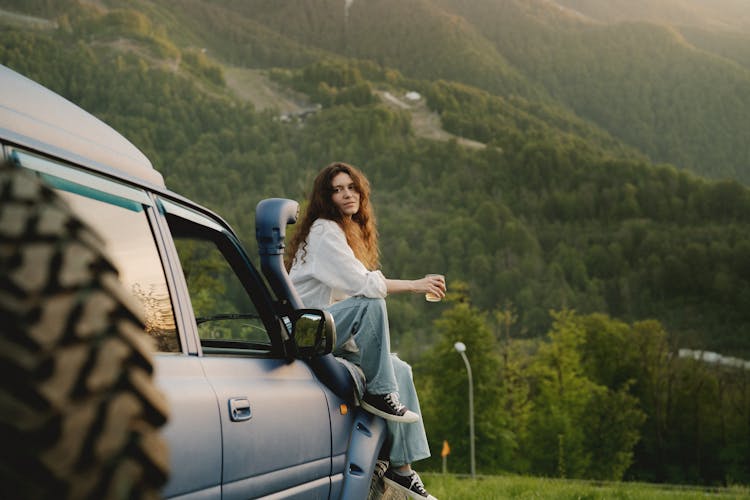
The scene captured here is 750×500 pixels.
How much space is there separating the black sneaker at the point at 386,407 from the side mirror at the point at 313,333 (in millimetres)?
596

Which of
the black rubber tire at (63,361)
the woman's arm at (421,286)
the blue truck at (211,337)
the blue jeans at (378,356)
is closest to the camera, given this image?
the black rubber tire at (63,361)

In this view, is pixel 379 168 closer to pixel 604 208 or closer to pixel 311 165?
pixel 311 165

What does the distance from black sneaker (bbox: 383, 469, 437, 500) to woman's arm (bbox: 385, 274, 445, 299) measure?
36.0 inches

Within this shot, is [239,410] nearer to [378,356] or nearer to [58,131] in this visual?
[58,131]

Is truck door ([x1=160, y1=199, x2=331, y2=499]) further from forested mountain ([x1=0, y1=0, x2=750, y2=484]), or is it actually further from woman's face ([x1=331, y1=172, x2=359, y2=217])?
forested mountain ([x1=0, y1=0, x2=750, y2=484])

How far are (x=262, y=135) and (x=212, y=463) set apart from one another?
18631 cm

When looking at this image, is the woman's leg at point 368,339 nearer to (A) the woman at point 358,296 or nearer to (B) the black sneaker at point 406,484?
(A) the woman at point 358,296

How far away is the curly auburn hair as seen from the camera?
481cm

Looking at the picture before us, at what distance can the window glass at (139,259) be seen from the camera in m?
2.13

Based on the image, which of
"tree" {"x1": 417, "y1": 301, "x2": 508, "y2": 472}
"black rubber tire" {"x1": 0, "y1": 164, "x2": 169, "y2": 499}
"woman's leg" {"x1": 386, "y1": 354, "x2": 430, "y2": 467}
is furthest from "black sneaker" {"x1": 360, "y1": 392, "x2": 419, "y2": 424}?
"tree" {"x1": 417, "y1": 301, "x2": 508, "y2": 472}

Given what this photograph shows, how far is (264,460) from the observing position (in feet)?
8.73

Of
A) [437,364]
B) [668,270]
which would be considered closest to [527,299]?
[668,270]

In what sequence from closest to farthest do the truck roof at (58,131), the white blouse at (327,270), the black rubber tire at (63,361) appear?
the black rubber tire at (63,361) → the truck roof at (58,131) → the white blouse at (327,270)

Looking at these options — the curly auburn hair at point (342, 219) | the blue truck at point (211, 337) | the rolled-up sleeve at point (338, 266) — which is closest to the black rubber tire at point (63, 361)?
the blue truck at point (211, 337)
